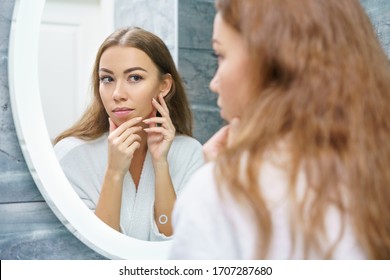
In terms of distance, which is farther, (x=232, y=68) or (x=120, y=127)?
(x=120, y=127)

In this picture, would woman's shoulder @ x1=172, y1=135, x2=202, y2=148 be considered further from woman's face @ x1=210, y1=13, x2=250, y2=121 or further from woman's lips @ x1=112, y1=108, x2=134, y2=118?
woman's face @ x1=210, y1=13, x2=250, y2=121

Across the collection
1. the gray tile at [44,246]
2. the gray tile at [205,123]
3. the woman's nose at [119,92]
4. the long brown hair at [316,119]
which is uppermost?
the long brown hair at [316,119]

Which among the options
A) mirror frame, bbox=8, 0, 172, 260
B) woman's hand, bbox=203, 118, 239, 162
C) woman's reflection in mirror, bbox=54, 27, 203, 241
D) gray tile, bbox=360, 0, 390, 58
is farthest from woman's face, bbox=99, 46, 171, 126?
gray tile, bbox=360, 0, 390, 58

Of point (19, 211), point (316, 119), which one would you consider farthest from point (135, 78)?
point (316, 119)

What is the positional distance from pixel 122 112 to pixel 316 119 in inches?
18.5

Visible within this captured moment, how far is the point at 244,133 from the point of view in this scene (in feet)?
1.69

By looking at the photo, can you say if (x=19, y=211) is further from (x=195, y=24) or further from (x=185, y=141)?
(x=195, y=24)

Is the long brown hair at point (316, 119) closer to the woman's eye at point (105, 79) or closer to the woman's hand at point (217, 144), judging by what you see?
the woman's hand at point (217, 144)

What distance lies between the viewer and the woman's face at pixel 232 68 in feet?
1.84

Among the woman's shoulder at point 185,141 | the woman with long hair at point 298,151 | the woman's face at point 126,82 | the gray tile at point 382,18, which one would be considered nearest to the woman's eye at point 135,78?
the woman's face at point 126,82

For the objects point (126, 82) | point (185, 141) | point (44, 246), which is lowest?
point (44, 246)

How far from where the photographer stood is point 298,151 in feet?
1.62

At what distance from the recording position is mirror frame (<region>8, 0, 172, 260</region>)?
825mm

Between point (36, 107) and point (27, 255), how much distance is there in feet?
0.73
